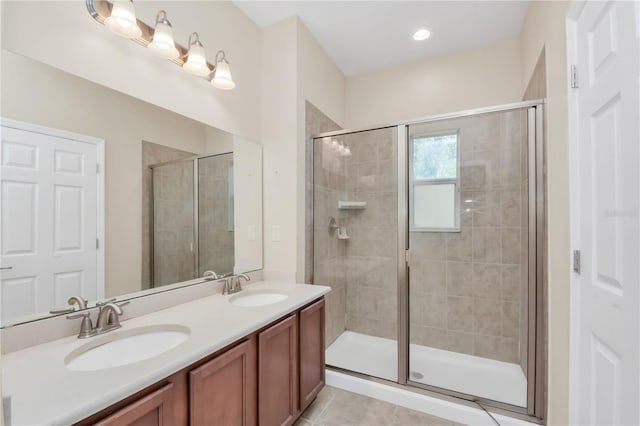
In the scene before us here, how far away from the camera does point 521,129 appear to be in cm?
187

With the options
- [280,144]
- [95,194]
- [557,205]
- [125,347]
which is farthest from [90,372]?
[557,205]

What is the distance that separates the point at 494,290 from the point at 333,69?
2556 millimetres

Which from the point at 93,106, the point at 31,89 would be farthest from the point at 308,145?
the point at 31,89

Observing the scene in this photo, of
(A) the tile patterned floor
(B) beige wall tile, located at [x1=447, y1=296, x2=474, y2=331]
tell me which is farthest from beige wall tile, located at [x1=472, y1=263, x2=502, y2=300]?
(A) the tile patterned floor

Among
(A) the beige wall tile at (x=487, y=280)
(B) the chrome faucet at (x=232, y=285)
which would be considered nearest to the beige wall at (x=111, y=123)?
(B) the chrome faucet at (x=232, y=285)

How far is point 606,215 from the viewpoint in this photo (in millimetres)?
1014

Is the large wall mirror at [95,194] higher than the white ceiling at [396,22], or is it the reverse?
the white ceiling at [396,22]

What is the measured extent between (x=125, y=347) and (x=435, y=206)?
7.62 ft

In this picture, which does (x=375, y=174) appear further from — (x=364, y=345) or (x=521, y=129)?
(x=364, y=345)

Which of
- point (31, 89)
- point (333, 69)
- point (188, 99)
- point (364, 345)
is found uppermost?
point (333, 69)

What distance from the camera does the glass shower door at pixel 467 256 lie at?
2129mm

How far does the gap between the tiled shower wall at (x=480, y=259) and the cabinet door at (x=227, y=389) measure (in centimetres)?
148

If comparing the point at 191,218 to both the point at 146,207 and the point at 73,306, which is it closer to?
the point at 146,207

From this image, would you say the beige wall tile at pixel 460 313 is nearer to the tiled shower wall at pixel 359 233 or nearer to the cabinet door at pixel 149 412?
the tiled shower wall at pixel 359 233
